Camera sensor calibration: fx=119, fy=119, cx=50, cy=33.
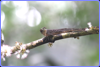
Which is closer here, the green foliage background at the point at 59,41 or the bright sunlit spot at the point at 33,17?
the green foliage background at the point at 59,41

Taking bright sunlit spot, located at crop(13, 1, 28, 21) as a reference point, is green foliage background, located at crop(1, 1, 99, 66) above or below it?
below

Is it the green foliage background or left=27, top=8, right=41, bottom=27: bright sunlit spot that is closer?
the green foliage background

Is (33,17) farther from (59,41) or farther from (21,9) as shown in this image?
(59,41)

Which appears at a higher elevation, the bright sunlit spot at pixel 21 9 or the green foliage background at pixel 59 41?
the bright sunlit spot at pixel 21 9

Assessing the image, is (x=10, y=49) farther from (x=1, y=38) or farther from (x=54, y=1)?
(x=54, y=1)

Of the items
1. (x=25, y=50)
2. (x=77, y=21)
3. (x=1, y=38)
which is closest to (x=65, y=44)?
(x=77, y=21)

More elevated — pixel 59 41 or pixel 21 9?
pixel 21 9

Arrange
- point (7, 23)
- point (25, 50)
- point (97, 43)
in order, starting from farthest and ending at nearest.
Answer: point (7, 23) < point (97, 43) < point (25, 50)

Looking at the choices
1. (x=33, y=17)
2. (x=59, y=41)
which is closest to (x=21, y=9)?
(x=33, y=17)
